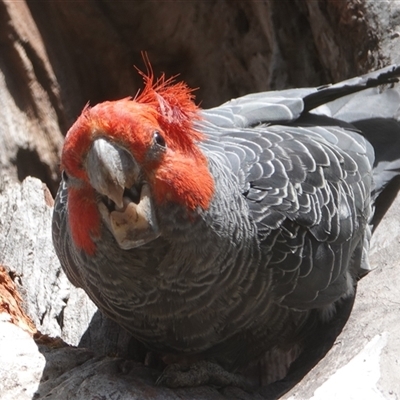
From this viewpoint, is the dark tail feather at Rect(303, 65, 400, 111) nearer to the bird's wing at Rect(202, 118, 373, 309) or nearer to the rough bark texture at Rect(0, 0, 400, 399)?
the bird's wing at Rect(202, 118, 373, 309)

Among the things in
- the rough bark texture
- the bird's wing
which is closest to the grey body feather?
the bird's wing

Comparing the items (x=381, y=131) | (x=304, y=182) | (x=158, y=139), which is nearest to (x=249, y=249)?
(x=304, y=182)

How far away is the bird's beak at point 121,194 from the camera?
2.24m

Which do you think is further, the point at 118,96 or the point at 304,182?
the point at 118,96

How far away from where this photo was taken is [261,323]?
2.99m

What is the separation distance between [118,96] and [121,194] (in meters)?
2.80

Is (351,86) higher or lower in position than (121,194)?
higher

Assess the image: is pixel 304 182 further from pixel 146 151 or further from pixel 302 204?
pixel 146 151

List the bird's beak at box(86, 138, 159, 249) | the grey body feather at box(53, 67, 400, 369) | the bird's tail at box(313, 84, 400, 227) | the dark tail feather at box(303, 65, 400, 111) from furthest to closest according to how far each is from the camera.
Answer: the bird's tail at box(313, 84, 400, 227)
the dark tail feather at box(303, 65, 400, 111)
the grey body feather at box(53, 67, 400, 369)
the bird's beak at box(86, 138, 159, 249)

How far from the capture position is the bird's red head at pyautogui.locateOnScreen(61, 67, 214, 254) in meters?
2.28

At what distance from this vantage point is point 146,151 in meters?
2.31

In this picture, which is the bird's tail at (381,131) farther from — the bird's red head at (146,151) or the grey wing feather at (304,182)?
the bird's red head at (146,151)

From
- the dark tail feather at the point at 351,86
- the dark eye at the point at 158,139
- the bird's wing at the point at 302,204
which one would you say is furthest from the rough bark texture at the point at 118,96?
the dark eye at the point at 158,139

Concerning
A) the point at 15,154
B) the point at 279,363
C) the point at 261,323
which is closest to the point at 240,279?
the point at 261,323
